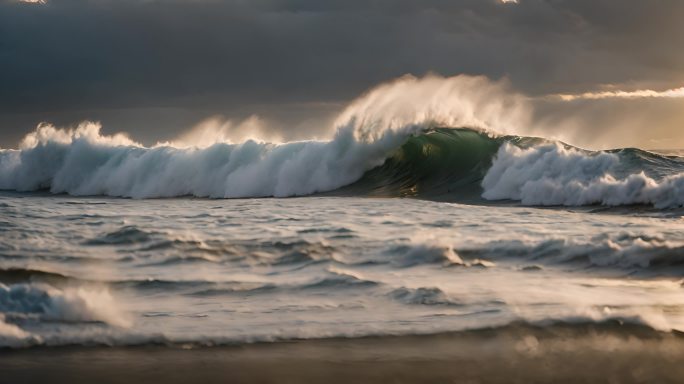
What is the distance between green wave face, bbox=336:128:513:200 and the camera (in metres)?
20.1

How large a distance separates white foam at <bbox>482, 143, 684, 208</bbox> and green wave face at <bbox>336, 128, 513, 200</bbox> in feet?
3.23

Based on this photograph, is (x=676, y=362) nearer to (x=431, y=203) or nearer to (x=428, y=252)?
(x=428, y=252)

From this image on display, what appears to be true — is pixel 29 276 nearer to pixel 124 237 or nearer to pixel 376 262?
pixel 124 237

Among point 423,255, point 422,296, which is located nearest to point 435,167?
point 423,255

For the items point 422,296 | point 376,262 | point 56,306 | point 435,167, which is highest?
point 435,167

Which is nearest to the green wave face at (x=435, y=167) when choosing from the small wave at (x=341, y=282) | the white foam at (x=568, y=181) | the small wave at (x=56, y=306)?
the white foam at (x=568, y=181)

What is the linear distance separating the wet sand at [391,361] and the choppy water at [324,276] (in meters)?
0.25

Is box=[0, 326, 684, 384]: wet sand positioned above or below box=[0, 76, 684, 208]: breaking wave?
below

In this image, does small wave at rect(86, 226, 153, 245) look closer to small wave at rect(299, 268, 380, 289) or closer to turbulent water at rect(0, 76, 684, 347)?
turbulent water at rect(0, 76, 684, 347)

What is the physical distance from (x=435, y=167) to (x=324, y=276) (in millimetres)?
14616

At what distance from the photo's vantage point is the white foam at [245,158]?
23.5m

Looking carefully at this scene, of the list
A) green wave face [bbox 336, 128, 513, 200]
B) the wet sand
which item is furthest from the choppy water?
green wave face [bbox 336, 128, 513, 200]

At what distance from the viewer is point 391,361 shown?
4.84m

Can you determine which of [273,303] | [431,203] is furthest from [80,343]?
[431,203]
